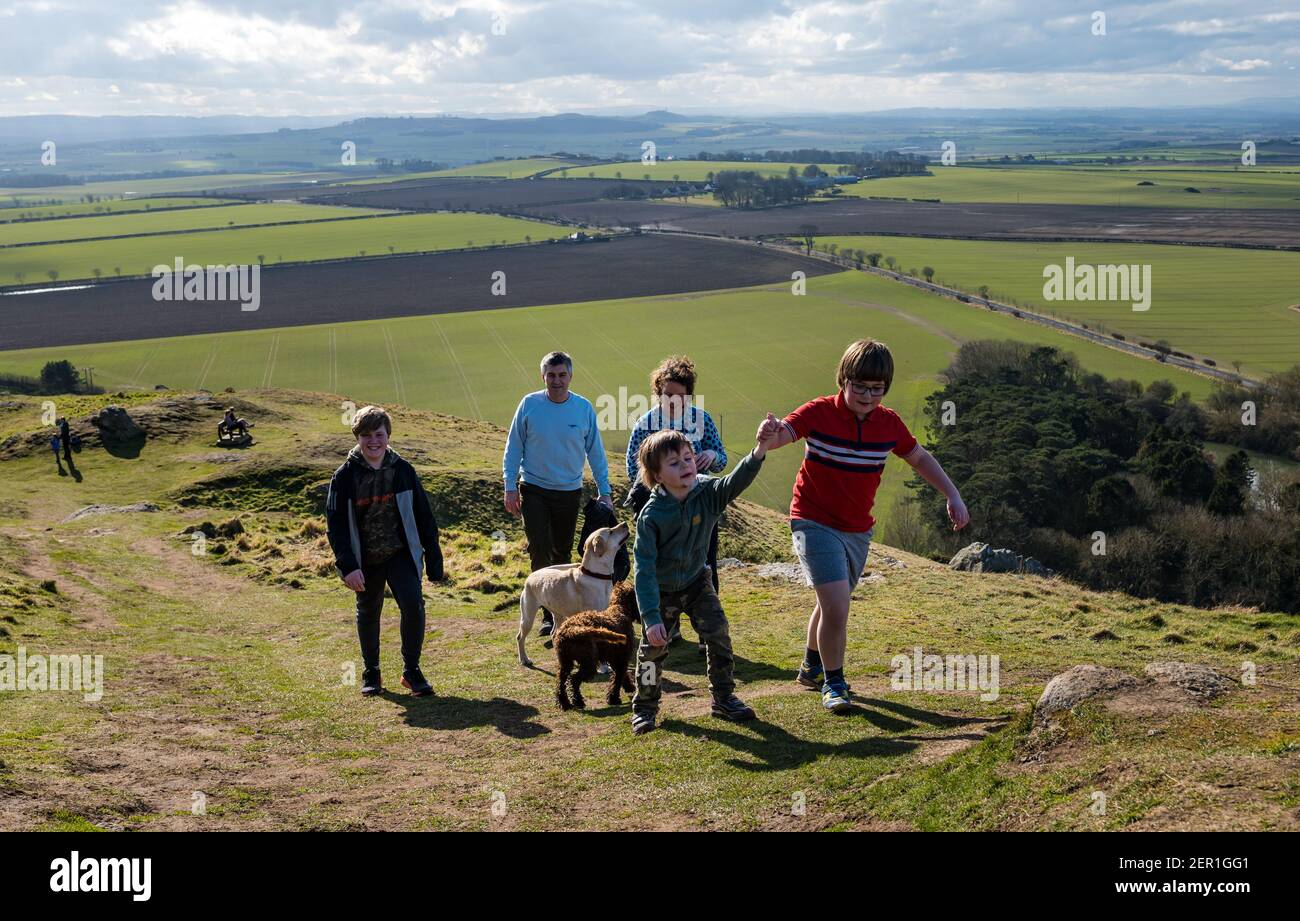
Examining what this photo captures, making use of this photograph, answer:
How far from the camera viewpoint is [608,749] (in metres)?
7.81

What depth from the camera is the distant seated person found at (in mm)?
34188

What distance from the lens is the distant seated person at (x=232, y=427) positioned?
3419cm

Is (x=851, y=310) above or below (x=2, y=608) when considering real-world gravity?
above

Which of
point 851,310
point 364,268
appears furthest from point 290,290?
point 851,310

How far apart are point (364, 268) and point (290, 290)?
17993 mm

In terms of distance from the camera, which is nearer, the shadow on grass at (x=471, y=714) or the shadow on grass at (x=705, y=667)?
the shadow on grass at (x=471, y=714)

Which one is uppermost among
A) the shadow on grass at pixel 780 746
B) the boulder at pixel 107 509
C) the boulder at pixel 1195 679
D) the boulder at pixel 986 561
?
the boulder at pixel 1195 679

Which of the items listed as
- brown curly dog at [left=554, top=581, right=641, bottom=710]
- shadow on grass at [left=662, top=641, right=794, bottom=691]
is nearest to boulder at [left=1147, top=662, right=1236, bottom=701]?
shadow on grass at [left=662, top=641, right=794, bottom=691]

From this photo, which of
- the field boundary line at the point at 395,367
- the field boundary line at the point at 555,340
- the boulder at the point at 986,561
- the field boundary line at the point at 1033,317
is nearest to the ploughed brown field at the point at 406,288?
the field boundary line at the point at 1033,317

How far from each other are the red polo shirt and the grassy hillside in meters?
1.63

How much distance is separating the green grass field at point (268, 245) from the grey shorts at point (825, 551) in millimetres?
155424

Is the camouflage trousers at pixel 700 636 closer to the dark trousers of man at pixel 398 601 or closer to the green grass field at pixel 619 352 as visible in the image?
the dark trousers of man at pixel 398 601
